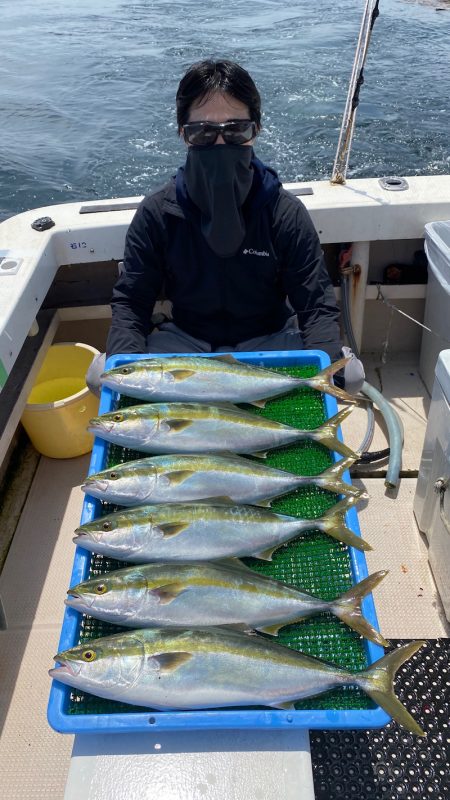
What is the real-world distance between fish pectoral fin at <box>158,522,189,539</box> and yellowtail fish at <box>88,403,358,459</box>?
40 cm

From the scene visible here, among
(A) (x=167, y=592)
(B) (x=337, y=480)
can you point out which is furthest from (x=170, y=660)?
(B) (x=337, y=480)

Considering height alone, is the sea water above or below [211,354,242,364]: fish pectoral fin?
above

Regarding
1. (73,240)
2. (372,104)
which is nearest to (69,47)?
(372,104)

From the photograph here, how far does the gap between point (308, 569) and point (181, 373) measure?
3.10ft

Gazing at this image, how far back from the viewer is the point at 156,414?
222 centimetres

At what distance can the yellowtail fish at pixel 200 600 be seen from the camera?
5.54ft

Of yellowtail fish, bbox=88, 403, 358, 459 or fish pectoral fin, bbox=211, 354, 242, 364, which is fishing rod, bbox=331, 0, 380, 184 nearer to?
fish pectoral fin, bbox=211, 354, 242, 364

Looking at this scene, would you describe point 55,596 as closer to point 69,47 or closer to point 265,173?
point 265,173

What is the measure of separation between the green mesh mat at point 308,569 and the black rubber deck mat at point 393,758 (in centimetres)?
69

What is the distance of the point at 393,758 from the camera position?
2.13 m

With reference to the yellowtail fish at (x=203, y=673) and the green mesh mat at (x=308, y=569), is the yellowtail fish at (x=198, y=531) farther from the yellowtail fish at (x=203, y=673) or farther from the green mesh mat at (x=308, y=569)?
the yellowtail fish at (x=203, y=673)

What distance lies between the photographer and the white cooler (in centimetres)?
253

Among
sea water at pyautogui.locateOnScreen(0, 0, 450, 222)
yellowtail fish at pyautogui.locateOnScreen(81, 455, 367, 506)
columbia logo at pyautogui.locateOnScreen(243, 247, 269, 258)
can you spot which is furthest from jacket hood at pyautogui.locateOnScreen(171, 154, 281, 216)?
sea water at pyautogui.locateOnScreen(0, 0, 450, 222)

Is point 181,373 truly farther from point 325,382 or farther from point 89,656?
point 89,656
